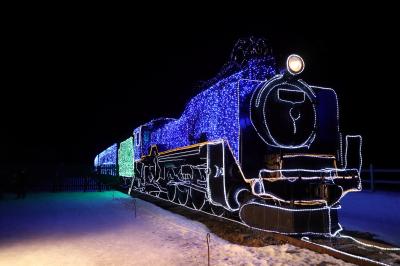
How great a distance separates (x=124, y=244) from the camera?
5980mm

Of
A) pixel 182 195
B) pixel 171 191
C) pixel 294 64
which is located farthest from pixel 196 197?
pixel 294 64

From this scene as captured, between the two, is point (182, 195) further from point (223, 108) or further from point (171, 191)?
point (223, 108)

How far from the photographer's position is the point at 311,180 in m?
6.29

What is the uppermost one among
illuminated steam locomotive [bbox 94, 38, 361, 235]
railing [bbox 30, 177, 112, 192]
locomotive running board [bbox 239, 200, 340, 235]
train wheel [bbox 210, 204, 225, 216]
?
illuminated steam locomotive [bbox 94, 38, 361, 235]

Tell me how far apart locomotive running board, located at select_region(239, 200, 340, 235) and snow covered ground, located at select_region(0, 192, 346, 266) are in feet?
1.96

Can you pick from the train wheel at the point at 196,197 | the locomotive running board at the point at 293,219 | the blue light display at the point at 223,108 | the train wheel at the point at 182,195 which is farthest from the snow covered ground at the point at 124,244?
the blue light display at the point at 223,108

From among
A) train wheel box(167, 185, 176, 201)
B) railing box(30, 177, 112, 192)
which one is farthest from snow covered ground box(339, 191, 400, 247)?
railing box(30, 177, 112, 192)

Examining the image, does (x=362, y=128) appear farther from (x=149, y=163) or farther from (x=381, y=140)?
(x=149, y=163)

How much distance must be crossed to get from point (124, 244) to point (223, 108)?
3005 millimetres

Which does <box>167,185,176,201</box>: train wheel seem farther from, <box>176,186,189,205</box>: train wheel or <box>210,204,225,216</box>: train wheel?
<box>210,204,225,216</box>: train wheel

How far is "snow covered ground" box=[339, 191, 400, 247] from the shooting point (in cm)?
670

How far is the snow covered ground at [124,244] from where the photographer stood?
4969mm

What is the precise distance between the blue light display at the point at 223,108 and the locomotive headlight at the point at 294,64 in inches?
27.3

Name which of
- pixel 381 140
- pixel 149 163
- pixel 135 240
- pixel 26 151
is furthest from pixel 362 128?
pixel 26 151
